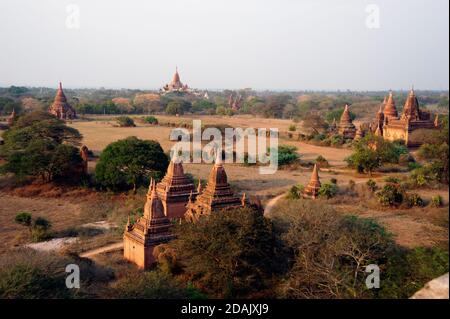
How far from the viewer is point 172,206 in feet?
62.4

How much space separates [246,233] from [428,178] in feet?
61.2

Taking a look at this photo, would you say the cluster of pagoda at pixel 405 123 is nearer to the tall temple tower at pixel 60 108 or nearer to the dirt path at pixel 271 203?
the dirt path at pixel 271 203

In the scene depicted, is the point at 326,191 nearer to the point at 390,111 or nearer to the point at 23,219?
the point at 23,219

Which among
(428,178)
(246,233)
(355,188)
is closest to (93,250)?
(246,233)

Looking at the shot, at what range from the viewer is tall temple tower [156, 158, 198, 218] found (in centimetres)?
1888

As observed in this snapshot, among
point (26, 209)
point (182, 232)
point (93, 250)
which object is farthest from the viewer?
point (26, 209)

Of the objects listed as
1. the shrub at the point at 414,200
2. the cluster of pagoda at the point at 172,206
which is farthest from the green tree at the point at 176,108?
the cluster of pagoda at the point at 172,206

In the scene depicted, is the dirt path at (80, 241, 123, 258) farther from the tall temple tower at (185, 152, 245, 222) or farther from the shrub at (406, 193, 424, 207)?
the shrub at (406, 193, 424, 207)

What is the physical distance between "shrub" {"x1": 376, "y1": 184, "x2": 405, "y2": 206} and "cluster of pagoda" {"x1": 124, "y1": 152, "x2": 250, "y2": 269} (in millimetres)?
9743

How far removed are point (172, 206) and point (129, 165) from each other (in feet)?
26.7

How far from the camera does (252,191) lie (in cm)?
2792

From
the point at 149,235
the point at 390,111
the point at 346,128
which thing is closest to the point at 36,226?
the point at 149,235
